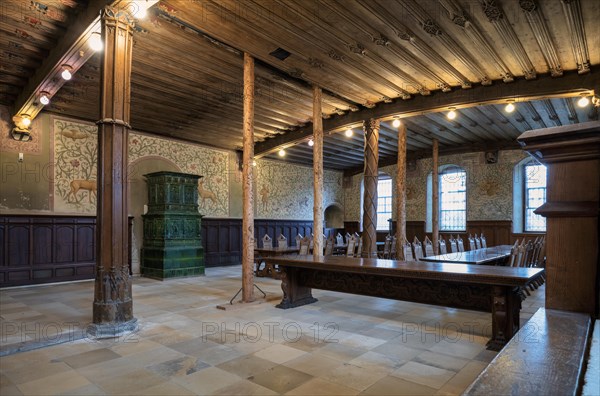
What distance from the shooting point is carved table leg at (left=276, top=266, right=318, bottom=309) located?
19.9 feet

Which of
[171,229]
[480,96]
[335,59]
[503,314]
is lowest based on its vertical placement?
[503,314]

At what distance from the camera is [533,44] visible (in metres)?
6.32

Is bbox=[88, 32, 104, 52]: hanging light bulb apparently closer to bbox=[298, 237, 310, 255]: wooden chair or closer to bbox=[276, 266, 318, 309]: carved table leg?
bbox=[276, 266, 318, 309]: carved table leg

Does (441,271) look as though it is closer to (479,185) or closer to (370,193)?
(370,193)

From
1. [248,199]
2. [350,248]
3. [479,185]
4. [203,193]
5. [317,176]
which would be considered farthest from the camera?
[479,185]

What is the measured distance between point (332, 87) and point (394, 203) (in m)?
9.57

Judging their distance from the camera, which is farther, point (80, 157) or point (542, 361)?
point (80, 157)

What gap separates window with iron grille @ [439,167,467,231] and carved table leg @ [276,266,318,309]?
11055mm

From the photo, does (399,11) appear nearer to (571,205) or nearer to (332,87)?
(332,87)

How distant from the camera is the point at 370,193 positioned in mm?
9766

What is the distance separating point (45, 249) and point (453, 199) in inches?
555

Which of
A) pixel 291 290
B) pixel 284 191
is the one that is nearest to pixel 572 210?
pixel 291 290

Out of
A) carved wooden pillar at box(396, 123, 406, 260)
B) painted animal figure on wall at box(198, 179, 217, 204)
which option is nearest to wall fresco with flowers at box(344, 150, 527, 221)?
carved wooden pillar at box(396, 123, 406, 260)

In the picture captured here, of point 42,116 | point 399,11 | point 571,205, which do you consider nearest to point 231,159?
point 42,116
